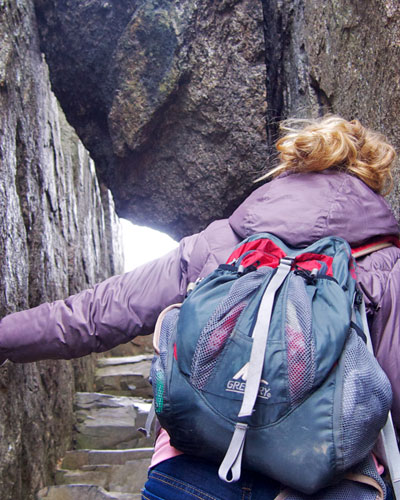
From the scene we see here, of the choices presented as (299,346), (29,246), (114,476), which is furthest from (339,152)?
(114,476)

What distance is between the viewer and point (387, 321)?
1.05 metres

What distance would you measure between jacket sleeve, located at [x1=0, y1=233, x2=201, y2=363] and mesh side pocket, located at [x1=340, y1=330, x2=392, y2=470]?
55 centimetres

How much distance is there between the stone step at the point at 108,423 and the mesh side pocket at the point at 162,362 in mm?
3507

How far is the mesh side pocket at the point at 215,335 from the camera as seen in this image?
2.98 feet

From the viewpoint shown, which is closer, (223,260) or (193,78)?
(223,260)

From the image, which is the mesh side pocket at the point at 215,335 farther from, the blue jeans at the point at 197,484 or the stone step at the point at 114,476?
the stone step at the point at 114,476

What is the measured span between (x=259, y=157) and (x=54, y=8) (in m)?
1.73

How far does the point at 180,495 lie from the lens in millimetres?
959

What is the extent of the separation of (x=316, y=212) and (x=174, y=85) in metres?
2.47

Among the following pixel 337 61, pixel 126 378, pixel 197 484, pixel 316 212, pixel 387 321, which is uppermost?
pixel 337 61

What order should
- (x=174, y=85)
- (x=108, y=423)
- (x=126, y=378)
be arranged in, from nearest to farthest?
1. (x=174, y=85)
2. (x=108, y=423)
3. (x=126, y=378)

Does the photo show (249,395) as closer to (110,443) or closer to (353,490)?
(353,490)

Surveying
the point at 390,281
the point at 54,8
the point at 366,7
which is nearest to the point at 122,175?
→ the point at 54,8

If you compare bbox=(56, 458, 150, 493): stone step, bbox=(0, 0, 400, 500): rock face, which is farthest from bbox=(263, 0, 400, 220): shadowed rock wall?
bbox=(56, 458, 150, 493): stone step
